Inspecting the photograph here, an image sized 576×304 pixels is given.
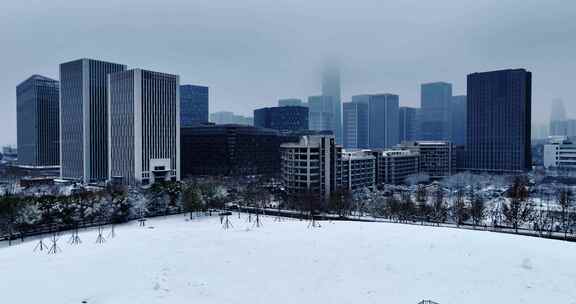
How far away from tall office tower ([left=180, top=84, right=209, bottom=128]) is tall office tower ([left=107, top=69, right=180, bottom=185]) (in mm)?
106481

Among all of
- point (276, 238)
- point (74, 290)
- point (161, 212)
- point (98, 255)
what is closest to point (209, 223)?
point (161, 212)

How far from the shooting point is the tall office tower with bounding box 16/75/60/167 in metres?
113

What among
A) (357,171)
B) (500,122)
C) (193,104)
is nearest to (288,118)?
(193,104)

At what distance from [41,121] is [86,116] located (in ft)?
116

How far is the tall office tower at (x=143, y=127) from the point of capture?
7619 centimetres

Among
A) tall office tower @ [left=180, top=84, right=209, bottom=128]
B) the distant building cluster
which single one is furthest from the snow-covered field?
tall office tower @ [left=180, top=84, right=209, bottom=128]

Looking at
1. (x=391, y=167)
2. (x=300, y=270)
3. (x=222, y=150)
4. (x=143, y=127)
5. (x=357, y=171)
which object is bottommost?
(x=300, y=270)

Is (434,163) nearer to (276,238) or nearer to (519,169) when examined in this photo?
(519,169)

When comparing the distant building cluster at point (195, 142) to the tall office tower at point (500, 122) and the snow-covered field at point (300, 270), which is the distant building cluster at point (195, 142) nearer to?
the tall office tower at point (500, 122)

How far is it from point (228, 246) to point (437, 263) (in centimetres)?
1189

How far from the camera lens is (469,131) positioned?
12219 centimetres

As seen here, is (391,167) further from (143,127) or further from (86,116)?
(86,116)

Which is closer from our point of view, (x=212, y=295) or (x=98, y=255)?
(x=212, y=295)

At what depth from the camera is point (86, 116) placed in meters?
88.6
